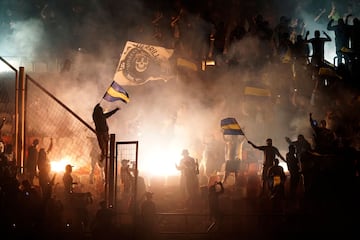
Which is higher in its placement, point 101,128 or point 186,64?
point 186,64

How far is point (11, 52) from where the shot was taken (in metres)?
26.5

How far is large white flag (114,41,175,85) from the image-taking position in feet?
68.8

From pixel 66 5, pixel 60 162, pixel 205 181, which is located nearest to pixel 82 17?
pixel 66 5

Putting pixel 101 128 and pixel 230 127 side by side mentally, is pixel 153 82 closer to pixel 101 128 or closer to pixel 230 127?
pixel 230 127

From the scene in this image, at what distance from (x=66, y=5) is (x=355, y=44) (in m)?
13.7

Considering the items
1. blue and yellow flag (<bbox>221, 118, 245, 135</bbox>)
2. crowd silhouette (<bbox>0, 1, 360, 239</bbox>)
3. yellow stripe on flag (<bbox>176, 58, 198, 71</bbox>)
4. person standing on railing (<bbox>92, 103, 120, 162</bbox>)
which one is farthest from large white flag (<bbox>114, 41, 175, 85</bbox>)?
person standing on railing (<bbox>92, 103, 120, 162</bbox>)

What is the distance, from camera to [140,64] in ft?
69.6

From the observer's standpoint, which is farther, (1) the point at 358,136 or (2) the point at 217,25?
(2) the point at 217,25

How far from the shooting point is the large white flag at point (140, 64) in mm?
20969

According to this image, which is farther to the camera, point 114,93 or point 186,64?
point 186,64

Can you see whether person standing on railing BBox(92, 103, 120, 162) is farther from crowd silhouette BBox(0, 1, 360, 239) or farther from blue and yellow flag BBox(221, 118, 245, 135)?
blue and yellow flag BBox(221, 118, 245, 135)

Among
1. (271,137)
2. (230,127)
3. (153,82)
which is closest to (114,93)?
(230,127)

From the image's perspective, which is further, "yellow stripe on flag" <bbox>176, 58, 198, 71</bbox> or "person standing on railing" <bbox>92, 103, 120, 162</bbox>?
"yellow stripe on flag" <bbox>176, 58, 198, 71</bbox>

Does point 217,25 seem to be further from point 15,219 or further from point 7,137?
point 15,219
